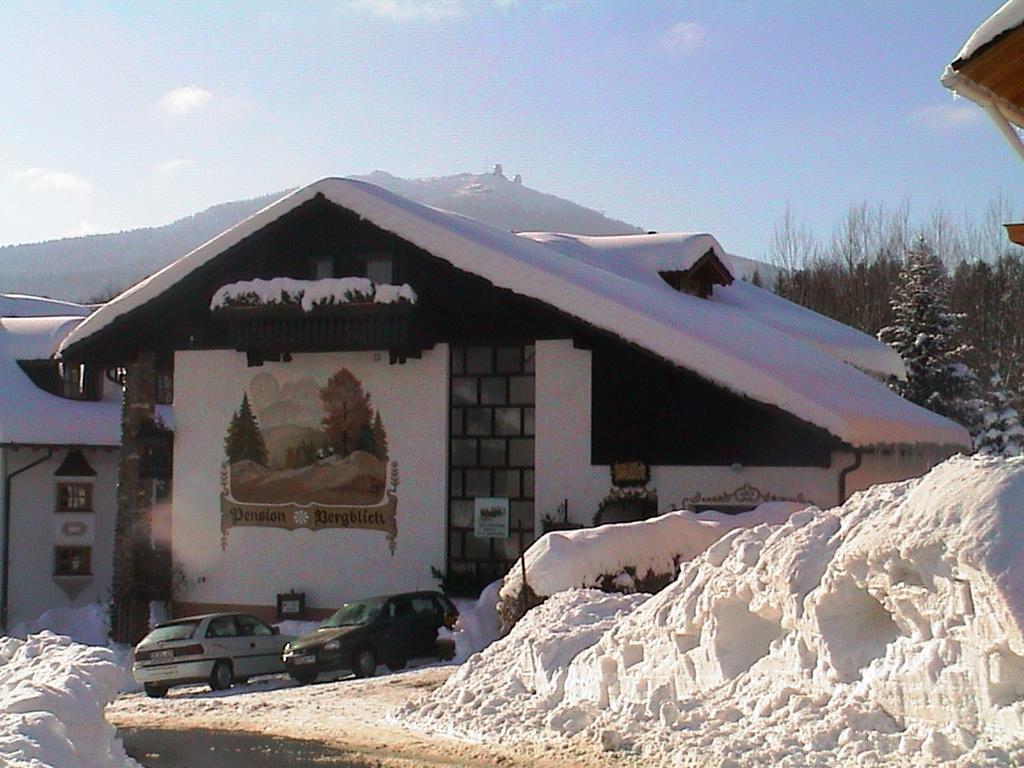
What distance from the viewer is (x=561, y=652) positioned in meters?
13.3

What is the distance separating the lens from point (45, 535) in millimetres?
35750

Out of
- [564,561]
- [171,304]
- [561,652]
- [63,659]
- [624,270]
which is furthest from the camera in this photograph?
[624,270]

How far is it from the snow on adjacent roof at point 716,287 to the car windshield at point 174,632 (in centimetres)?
1132

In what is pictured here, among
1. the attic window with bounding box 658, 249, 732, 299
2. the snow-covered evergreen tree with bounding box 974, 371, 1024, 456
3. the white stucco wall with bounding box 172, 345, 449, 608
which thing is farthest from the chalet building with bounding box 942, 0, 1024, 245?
the snow-covered evergreen tree with bounding box 974, 371, 1024, 456

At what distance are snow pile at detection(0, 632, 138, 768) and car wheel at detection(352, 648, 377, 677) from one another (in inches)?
329

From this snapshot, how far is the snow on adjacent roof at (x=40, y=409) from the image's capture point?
35250 mm

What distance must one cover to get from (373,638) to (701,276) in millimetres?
14400

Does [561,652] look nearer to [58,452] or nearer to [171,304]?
[171,304]

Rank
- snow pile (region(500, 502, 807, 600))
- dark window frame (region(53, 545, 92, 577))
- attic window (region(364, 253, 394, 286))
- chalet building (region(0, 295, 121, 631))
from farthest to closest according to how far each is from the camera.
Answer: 1. dark window frame (region(53, 545, 92, 577))
2. chalet building (region(0, 295, 121, 631))
3. attic window (region(364, 253, 394, 286))
4. snow pile (region(500, 502, 807, 600))

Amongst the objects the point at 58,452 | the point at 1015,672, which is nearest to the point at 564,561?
the point at 1015,672

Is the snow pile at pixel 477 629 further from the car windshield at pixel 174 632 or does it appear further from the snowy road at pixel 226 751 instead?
the snowy road at pixel 226 751

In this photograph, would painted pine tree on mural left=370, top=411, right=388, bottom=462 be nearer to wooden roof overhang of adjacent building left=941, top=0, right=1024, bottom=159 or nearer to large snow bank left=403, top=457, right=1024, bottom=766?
large snow bank left=403, top=457, right=1024, bottom=766

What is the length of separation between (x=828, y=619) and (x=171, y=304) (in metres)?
20.0

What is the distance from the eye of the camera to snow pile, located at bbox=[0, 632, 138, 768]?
7.67 m
